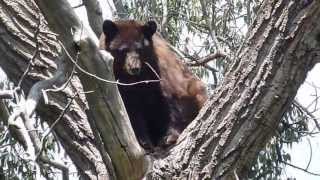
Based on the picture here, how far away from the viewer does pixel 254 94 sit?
13.2 feet

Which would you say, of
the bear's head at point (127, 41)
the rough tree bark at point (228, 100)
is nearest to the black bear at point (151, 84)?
the bear's head at point (127, 41)

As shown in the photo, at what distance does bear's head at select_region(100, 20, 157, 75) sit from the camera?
607 centimetres

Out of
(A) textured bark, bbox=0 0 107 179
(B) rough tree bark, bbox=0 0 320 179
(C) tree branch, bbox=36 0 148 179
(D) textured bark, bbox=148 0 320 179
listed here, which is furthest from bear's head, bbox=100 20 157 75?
(D) textured bark, bbox=148 0 320 179

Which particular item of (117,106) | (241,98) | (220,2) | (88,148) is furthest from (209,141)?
(220,2)

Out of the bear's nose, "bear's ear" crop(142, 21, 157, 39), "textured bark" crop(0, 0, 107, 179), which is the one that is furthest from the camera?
"bear's ear" crop(142, 21, 157, 39)

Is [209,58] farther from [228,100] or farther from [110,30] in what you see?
[228,100]

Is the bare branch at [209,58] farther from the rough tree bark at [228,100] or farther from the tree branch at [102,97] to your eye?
the tree branch at [102,97]

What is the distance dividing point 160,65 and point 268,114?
87.5 inches

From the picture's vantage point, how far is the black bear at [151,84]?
19.4 ft

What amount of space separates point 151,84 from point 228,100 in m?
1.98

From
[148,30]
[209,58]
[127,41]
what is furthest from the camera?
[209,58]

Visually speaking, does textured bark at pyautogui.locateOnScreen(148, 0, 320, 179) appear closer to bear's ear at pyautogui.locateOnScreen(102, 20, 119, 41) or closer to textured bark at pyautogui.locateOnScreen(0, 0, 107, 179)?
textured bark at pyautogui.locateOnScreen(0, 0, 107, 179)

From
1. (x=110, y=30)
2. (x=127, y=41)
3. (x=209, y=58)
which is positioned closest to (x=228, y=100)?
(x=127, y=41)

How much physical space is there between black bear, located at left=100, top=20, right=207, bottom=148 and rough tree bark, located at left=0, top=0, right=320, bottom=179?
1373 mm
